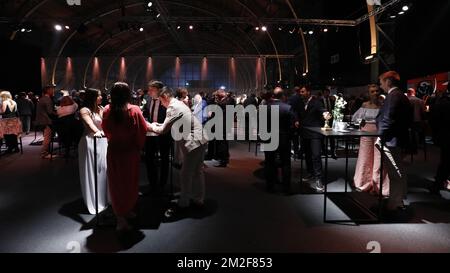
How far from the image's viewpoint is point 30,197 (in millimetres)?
5254

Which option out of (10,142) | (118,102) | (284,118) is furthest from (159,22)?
(118,102)

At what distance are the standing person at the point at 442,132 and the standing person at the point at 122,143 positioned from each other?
4.34m

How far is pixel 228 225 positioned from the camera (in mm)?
4047

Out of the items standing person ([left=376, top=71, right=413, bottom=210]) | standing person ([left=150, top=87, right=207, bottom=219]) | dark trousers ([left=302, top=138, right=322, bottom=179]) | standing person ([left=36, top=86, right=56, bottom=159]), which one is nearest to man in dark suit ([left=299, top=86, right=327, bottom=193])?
dark trousers ([left=302, top=138, right=322, bottom=179])

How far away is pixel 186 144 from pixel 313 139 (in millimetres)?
2169

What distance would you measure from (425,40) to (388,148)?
848cm

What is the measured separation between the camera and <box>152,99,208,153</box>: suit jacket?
4.10 m

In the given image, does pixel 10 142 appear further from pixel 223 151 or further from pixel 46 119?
pixel 223 151

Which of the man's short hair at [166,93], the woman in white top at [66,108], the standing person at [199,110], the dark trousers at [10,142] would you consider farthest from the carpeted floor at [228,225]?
the dark trousers at [10,142]

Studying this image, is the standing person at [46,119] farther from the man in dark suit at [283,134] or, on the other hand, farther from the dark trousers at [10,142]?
the man in dark suit at [283,134]

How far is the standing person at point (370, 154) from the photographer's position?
5180 millimetres

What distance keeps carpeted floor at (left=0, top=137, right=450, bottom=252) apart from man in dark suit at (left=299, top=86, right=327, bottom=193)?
37 centimetres

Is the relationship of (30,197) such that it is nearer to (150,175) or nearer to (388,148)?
(150,175)

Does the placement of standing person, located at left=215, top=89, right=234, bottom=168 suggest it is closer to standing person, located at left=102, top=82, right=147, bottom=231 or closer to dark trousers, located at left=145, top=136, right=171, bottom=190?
dark trousers, located at left=145, top=136, right=171, bottom=190
